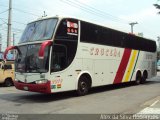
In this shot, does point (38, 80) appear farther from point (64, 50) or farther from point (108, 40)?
point (108, 40)

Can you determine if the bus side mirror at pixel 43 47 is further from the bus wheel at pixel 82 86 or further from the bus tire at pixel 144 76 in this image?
the bus tire at pixel 144 76

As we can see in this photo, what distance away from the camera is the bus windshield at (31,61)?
1268 centimetres

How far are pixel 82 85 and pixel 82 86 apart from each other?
2.0 inches

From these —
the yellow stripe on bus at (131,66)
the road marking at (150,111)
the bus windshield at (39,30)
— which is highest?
the bus windshield at (39,30)

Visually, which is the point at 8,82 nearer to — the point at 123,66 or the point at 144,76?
the point at 123,66

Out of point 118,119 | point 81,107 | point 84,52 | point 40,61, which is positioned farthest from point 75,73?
point 118,119

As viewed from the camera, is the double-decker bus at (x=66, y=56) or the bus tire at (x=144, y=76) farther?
the bus tire at (x=144, y=76)

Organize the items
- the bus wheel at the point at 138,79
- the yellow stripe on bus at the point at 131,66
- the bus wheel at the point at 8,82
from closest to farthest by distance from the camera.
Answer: the yellow stripe on bus at the point at 131,66 → the bus wheel at the point at 138,79 → the bus wheel at the point at 8,82

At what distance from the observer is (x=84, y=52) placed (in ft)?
49.4

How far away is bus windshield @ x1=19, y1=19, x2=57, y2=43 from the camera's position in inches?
523

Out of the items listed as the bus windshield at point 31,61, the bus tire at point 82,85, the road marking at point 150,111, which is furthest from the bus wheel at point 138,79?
the road marking at point 150,111

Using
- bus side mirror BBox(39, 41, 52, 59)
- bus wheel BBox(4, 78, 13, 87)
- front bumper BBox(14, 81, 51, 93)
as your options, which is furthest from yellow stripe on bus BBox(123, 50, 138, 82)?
bus wheel BBox(4, 78, 13, 87)

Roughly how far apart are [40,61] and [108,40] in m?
5.82

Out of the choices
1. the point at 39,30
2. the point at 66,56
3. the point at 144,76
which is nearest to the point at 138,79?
the point at 144,76
